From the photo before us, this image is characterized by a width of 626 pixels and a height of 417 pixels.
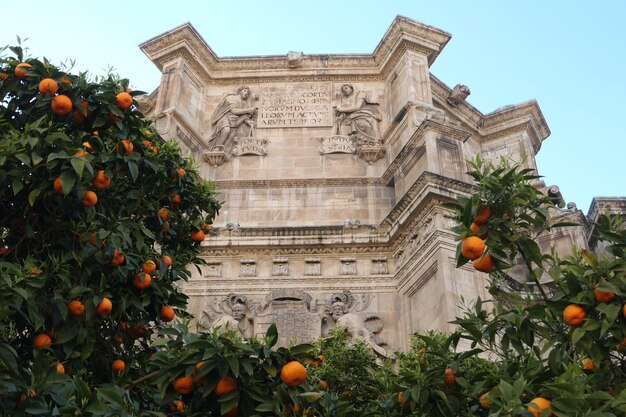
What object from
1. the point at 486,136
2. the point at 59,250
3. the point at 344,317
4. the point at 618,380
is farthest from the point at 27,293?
the point at 486,136

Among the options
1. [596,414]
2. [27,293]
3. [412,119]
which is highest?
[412,119]

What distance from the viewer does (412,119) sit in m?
17.8

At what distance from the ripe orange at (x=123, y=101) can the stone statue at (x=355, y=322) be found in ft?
25.7

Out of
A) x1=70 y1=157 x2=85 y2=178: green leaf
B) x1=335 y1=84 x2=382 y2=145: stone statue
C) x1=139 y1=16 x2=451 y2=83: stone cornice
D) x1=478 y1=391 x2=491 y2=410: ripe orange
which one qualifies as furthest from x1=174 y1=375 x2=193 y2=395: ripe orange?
x1=139 y1=16 x2=451 y2=83: stone cornice

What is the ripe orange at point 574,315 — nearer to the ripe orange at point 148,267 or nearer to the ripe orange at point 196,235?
the ripe orange at point 148,267

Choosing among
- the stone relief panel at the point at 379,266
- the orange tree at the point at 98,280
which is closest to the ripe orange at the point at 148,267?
the orange tree at the point at 98,280

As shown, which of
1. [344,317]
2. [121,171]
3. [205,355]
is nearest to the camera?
[205,355]

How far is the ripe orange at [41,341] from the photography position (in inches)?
238

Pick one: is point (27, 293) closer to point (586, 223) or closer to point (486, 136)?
point (586, 223)

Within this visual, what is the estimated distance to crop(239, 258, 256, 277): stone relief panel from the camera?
15.9 m

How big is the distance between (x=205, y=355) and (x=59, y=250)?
6.76 ft

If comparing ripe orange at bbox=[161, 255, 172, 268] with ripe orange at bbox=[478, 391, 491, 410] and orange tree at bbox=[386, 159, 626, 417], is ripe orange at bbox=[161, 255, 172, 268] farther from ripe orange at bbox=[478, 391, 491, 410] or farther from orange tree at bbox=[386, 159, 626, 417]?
ripe orange at bbox=[478, 391, 491, 410]

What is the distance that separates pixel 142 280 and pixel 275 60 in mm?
14415

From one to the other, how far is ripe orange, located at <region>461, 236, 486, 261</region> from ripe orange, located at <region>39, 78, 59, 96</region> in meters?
4.11
